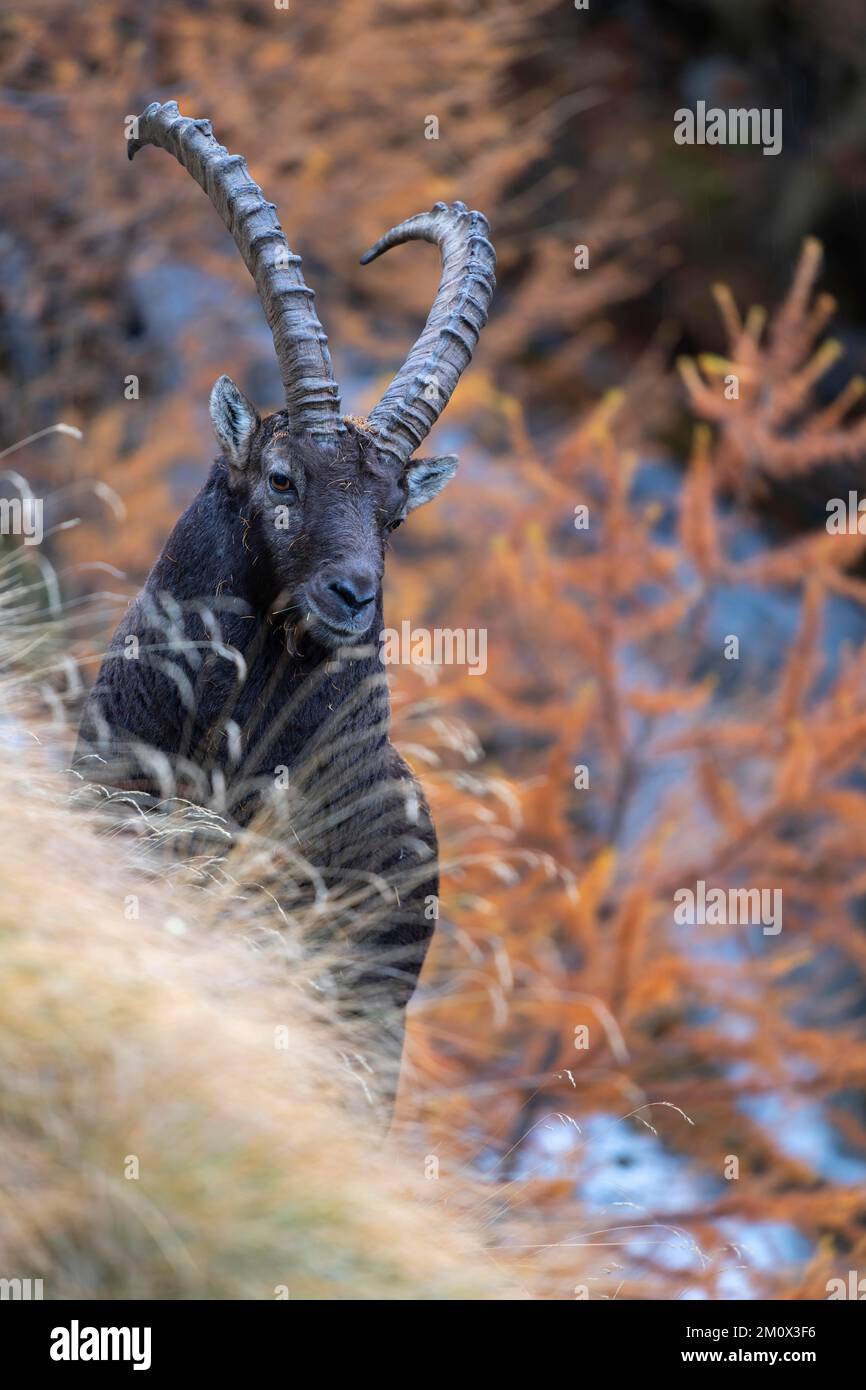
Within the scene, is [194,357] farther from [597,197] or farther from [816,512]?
[816,512]

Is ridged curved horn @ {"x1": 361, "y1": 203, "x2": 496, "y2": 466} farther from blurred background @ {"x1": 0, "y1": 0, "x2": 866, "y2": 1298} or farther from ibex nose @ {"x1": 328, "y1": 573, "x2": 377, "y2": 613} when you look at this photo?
blurred background @ {"x1": 0, "y1": 0, "x2": 866, "y2": 1298}

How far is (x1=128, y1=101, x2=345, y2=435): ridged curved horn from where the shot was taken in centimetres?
514

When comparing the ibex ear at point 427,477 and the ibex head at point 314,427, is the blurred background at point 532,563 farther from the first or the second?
the ibex head at point 314,427

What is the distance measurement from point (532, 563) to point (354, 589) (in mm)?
9423

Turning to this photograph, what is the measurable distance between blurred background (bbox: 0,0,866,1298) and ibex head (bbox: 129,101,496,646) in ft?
15.5

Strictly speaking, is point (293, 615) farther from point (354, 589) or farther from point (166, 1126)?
point (166, 1126)

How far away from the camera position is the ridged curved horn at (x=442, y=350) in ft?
17.5

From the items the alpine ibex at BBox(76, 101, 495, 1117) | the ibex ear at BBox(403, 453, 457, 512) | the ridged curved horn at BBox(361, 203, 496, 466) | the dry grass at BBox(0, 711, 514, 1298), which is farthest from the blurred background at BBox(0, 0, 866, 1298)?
the dry grass at BBox(0, 711, 514, 1298)

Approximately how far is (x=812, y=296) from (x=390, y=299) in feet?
23.6

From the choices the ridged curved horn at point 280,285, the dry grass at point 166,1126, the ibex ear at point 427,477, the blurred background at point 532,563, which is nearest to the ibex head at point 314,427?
the ridged curved horn at point 280,285

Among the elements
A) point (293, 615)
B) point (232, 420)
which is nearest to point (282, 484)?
point (232, 420)

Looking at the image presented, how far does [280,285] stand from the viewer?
5145mm

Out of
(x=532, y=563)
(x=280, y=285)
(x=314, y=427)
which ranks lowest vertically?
(x=314, y=427)

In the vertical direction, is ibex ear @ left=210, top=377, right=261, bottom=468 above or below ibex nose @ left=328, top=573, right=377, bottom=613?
above
